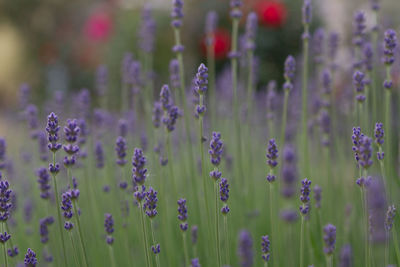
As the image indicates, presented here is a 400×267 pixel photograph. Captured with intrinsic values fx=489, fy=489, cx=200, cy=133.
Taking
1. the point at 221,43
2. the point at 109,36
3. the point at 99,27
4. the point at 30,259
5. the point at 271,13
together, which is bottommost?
the point at 30,259

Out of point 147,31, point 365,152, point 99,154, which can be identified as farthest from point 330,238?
point 147,31

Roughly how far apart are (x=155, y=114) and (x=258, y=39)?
18.9 ft

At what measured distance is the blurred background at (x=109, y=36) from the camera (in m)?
7.84

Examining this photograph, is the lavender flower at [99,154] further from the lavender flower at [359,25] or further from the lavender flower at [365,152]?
the lavender flower at [365,152]

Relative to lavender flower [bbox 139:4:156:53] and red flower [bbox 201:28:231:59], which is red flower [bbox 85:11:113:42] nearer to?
red flower [bbox 201:28:231:59]

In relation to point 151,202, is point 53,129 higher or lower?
higher

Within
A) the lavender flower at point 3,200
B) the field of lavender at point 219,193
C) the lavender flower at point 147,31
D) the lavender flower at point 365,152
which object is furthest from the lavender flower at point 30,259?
the lavender flower at point 147,31

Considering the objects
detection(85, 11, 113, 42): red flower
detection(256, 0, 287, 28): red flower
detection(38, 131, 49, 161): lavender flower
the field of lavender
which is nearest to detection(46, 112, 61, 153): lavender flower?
the field of lavender

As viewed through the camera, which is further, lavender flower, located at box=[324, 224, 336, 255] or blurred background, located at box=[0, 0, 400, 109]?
blurred background, located at box=[0, 0, 400, 109]

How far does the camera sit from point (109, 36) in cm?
1006

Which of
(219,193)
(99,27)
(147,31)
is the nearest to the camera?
(219,193)

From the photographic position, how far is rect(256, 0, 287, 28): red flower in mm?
7543

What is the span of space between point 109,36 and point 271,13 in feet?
12.8

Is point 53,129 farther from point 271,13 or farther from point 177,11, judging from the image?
point 271,13
